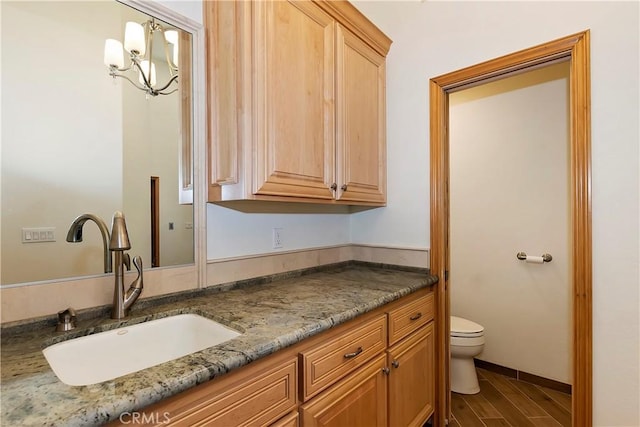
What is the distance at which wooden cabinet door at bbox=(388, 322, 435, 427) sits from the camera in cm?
140

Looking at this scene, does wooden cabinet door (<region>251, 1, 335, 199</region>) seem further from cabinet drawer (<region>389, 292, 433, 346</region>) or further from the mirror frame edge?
cabinet drawer (<region>389, 292, 433, 346</region>)

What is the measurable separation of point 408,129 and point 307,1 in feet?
2.99

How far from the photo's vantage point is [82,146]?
1.09 m

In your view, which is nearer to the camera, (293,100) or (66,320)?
(66,320)

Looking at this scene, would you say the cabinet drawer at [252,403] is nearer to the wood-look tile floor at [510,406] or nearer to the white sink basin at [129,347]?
the white sink basin at [129,347]

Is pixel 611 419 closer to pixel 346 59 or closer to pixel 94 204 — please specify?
pixel 346 59

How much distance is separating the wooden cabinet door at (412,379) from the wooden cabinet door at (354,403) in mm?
81

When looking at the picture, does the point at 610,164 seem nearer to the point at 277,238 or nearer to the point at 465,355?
the point at 465,355

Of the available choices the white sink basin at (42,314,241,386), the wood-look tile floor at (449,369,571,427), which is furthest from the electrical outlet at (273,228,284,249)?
the wood-look tile floor at (449,369,571,427)

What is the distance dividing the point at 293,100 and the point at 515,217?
6.41ft

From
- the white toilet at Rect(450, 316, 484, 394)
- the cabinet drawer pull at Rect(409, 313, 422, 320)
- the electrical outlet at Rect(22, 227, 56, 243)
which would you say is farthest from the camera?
the white toilet at Rect(450, 316, 484, 394)

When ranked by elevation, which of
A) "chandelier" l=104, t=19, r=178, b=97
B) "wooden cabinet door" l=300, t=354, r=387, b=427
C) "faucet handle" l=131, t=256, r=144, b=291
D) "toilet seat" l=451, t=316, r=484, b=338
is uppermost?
"chandelier" l=104, t=19, r=178, b=97

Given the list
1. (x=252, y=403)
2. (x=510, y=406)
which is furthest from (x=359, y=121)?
(x=510, y=406)

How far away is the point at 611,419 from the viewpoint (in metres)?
1.33
